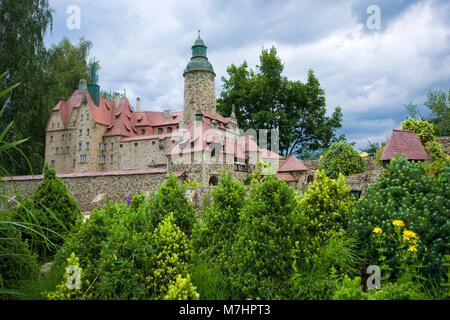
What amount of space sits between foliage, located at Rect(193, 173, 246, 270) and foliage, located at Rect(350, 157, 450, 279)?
1419 millimetres

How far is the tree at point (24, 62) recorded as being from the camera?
23.5 metres

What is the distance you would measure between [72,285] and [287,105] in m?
36.1

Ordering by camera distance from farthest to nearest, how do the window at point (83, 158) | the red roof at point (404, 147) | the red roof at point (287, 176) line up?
1. the window at point (83, 158)
2. the red roof at point (287, 176)
3. the red roof at point (404, 147)

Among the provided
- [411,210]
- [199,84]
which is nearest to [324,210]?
[411,210]

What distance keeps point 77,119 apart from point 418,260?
119 feet

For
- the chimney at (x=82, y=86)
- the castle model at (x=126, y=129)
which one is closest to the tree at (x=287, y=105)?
the castle model at (x=126, y=129)

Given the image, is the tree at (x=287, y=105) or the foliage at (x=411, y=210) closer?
the foliage at (x=411, y=210)

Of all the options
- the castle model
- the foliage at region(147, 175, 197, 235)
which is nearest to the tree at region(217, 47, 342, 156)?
the castle model

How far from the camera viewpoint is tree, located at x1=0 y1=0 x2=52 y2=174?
23.5 m

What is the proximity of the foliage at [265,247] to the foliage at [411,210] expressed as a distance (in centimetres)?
92

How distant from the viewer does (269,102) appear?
38.1 m

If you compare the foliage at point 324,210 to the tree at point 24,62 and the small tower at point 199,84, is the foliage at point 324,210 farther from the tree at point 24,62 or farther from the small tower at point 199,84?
the small tower at point 199,84

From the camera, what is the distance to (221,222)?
5051 millimetres

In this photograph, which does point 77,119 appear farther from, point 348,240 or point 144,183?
point 348,240
